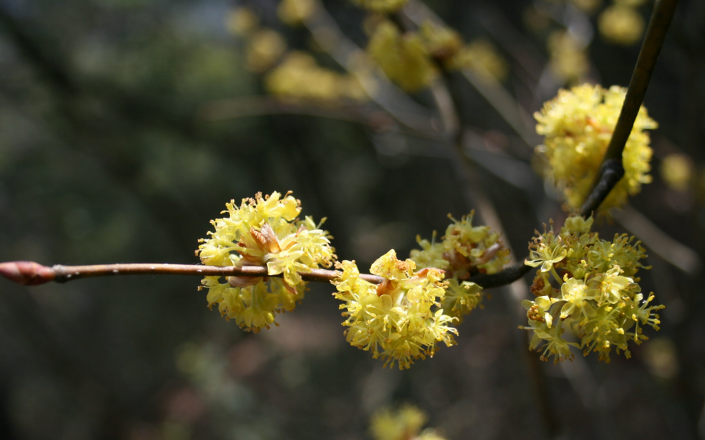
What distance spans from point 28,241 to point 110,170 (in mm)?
5574

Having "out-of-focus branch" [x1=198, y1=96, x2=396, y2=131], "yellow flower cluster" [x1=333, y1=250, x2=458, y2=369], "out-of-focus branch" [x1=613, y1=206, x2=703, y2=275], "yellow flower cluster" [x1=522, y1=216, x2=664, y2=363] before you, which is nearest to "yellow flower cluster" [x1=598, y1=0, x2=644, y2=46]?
"out-of-focus branch" [x1=613, y1=206, x2=703, y2=275]

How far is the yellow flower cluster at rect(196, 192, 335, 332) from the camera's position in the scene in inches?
49.9

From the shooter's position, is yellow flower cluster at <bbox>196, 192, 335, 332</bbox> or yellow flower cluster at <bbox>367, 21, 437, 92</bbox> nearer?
yellow flower cluster at <bbox>196, 192, 335, 332</bbox>

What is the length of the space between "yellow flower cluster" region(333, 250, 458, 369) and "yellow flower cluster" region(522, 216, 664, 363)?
0.86 feet

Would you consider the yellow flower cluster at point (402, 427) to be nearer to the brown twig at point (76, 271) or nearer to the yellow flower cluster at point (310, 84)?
the brown twig at point (76, 271)

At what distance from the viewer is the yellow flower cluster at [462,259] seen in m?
1.30

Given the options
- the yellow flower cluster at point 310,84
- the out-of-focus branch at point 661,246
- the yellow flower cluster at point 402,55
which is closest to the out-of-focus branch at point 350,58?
the yellow flower cluster at point 310,84

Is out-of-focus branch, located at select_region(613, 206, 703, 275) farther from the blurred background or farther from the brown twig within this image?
the brown twig

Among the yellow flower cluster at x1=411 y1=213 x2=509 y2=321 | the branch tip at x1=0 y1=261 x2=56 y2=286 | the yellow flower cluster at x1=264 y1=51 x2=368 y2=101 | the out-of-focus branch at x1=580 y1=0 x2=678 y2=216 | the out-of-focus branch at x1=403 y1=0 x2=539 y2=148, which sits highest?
the yellow flower cluster at x1=264 y1=51 x2=368 y2=101

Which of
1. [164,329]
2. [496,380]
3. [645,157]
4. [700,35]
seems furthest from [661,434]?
[164,329]

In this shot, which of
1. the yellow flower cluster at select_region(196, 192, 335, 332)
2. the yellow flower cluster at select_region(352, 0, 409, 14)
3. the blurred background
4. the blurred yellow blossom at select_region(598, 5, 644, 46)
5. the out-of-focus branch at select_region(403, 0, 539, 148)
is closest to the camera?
the yellow flower cluster at select_region(196, 192, 335, 332)

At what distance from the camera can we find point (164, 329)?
441 inches

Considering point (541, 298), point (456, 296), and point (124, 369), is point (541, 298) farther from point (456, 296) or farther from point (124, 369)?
point (124, 369)

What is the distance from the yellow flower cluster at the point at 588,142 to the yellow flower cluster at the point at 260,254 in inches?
37.8
